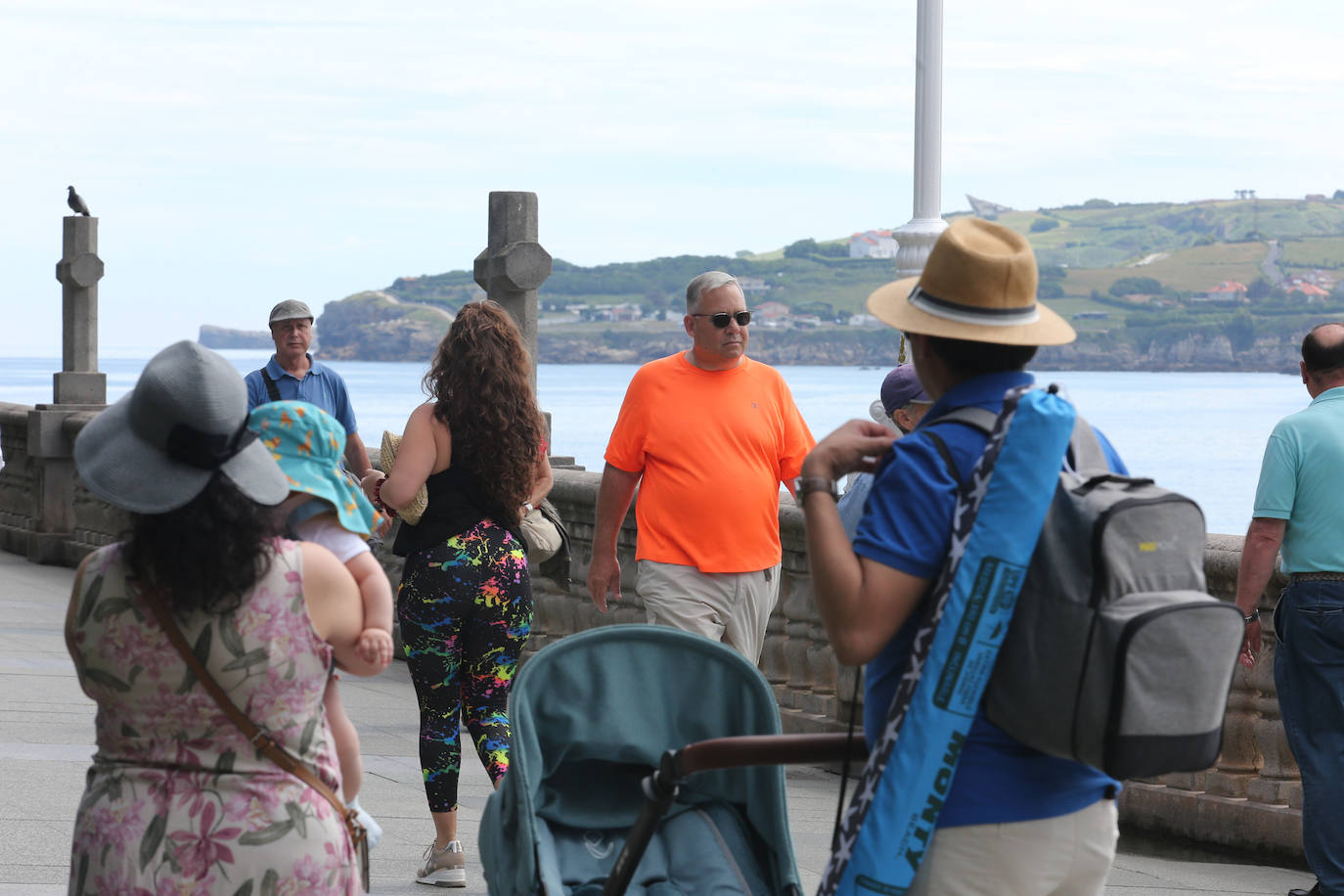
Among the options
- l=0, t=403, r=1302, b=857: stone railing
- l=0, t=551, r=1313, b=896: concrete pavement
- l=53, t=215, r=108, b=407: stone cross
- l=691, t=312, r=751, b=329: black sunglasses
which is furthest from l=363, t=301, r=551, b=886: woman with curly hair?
l=53, t=215, r=108, b=407: stone cross

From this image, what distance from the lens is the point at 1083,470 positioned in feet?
8.50

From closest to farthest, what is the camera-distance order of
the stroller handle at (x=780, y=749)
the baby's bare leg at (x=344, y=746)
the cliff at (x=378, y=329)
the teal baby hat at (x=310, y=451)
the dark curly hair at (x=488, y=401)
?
the stroller handle at (x=780, y=749) → the baby's bare leg at (x=344, y=746) → the teal baby hat at (x=310, y=451) → the dark curly hair at (x=488, y=401) → the cliff at (x=378, y=329)

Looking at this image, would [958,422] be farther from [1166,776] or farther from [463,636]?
[1166,776]

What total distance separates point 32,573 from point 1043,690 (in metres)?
14.5

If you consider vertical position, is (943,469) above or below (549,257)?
below

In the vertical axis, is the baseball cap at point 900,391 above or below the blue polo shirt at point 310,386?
above

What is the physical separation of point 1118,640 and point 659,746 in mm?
1599

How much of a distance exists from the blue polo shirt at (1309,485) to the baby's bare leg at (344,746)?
3.48 metres

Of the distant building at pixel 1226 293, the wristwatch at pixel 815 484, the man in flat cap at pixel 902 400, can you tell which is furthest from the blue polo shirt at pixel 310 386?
the distant building at pixel 1226 293

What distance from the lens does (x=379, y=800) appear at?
6609 millimetres

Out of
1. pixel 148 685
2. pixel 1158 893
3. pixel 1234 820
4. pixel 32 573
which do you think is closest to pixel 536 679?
pixel 148 685

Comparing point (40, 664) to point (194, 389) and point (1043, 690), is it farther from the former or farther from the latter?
point (1043, 690)

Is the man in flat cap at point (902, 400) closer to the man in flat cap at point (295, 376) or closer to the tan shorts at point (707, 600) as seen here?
the tan shorts at point (707, 600)

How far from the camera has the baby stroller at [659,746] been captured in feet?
11.9
